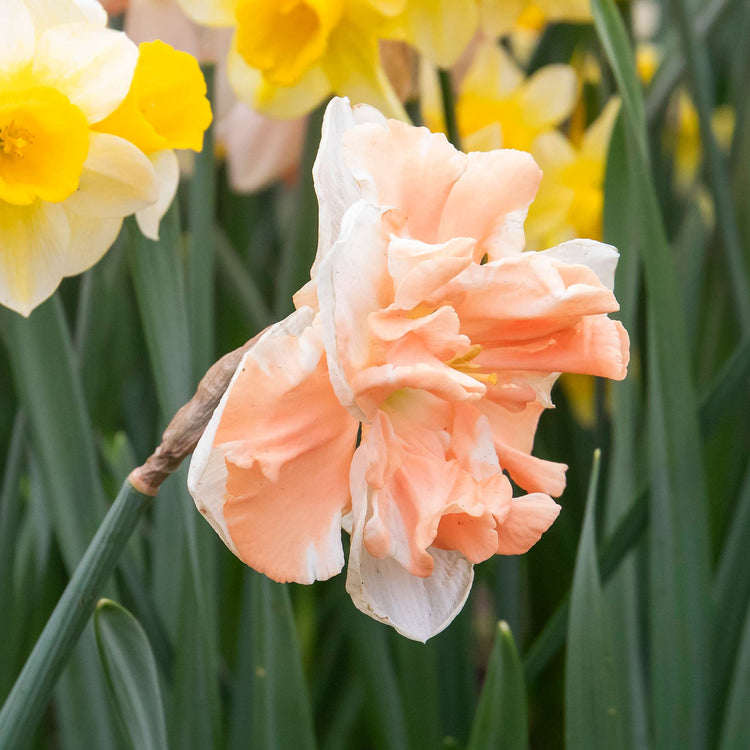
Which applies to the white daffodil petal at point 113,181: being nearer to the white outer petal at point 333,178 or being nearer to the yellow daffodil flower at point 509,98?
the white outer petal at point 333,178

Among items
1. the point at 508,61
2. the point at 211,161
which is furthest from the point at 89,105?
the point at 508,61

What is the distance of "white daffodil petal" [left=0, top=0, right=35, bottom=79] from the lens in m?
0.41

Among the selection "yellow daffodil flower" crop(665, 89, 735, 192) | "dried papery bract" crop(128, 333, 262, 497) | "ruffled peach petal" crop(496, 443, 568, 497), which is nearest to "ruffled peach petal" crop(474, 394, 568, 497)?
"ruffled peach petal" crop(496, 443, 568, 497)

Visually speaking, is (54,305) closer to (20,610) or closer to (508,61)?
(20,610)

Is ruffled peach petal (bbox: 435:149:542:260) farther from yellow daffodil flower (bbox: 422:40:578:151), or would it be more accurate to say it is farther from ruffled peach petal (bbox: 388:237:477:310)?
yellow daffodil flower (bbox: 422:40:578:151)

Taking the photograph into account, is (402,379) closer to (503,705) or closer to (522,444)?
(522,444)

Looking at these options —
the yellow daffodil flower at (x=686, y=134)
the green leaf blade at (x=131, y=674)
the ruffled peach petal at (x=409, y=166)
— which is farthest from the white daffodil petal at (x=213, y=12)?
the yellow daffodil flower at (x=686, y=134)

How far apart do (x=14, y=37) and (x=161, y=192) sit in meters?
0.10

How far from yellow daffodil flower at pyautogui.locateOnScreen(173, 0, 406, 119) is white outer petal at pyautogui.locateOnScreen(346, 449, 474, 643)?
38 centimetres

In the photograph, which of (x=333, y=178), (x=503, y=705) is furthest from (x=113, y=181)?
(x=503, y=705)

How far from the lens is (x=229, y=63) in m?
0.67

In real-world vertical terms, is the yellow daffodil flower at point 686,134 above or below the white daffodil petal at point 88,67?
above

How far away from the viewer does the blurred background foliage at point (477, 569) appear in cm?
52

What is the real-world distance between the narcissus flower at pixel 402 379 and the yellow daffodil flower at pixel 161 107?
12cm
